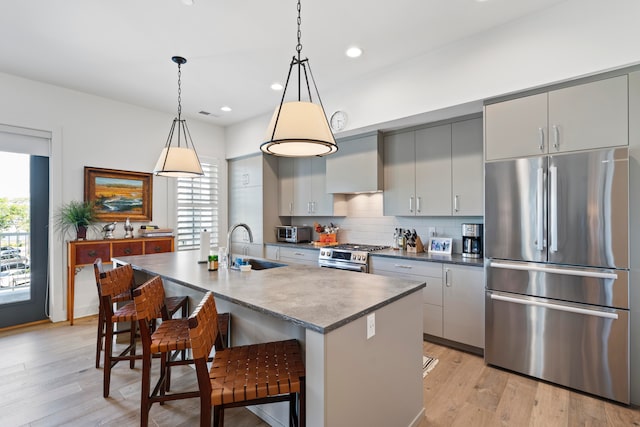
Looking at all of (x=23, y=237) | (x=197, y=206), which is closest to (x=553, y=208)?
(x=197, y=206)

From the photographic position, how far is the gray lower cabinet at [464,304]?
3027mm

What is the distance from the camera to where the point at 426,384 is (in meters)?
2.57

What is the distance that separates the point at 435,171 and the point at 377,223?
1.14 meters

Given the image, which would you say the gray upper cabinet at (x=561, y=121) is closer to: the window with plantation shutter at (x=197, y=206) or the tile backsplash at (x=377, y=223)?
the tile backsplash at (x=377, y=223)

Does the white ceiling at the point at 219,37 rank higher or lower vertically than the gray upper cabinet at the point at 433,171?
higher

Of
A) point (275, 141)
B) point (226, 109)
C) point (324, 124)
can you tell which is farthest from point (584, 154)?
point (226, 109)

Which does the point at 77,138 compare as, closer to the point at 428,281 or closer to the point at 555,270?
the point at 428,281

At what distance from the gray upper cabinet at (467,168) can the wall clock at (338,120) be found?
1.25 m

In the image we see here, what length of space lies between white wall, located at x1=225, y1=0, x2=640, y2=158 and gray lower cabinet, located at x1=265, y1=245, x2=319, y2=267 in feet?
5.90

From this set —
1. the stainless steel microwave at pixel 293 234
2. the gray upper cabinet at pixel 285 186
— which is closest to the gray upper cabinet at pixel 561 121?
the stainless steel microwave at pixel 293 234

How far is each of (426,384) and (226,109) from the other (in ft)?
14.3

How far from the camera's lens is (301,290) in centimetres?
194

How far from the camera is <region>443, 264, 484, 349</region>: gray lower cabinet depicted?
9.93 ft

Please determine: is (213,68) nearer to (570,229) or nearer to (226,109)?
(226,109)
